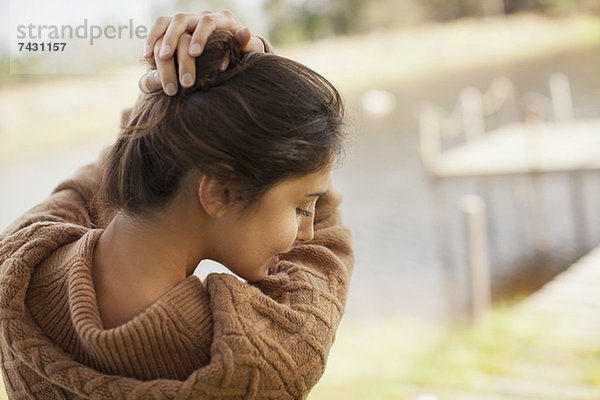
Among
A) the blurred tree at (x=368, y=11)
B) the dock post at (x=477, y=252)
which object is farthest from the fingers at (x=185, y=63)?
the blurred tree at (x=368, y=11)

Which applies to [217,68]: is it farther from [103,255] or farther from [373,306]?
[373,306]

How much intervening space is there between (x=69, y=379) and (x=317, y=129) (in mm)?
387

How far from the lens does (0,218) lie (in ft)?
15.9

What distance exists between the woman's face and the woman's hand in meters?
0.16

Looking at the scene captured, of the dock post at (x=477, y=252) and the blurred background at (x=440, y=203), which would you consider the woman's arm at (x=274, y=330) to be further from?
the dock post at (x=477, y=252)

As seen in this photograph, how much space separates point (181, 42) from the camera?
759 mm

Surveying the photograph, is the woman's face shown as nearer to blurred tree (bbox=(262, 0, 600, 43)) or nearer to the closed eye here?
the closed eye

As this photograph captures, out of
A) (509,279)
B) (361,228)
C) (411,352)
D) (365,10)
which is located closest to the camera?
(411,352)

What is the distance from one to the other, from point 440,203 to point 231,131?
5.58 metres

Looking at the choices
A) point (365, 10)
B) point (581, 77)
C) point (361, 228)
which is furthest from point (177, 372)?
point (365, 10)

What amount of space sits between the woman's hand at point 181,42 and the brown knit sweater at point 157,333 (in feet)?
0.70

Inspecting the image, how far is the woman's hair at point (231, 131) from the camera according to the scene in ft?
2.34

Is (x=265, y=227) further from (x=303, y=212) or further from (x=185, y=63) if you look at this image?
(x=185, y=63)

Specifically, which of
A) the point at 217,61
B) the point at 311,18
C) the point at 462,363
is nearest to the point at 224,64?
the point at 217,61
